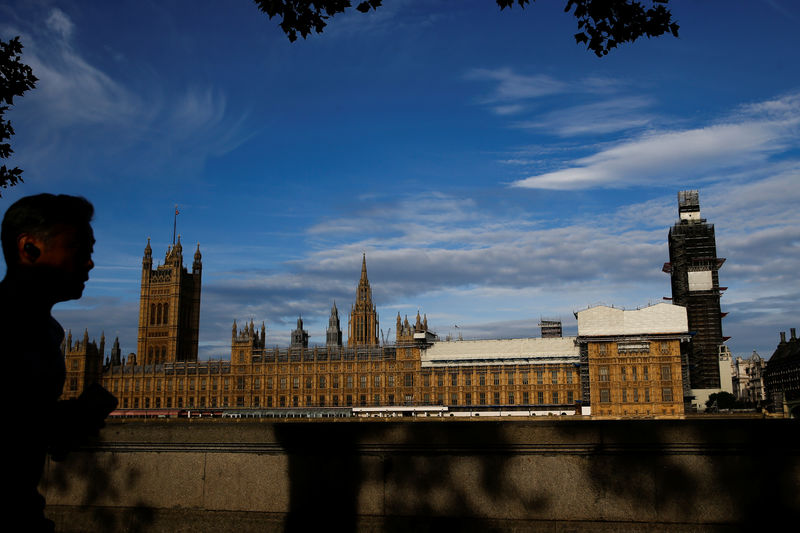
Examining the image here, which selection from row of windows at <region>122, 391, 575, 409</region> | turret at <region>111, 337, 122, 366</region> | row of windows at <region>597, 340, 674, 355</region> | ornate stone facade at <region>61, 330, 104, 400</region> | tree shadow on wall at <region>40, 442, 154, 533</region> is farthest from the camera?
turret at <region>111, 337, 122, 366</region>

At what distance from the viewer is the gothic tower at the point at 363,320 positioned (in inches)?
5586

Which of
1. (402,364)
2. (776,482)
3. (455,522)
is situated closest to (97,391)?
(455,522)

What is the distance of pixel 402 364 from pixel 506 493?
94457mm

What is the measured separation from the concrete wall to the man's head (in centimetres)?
419

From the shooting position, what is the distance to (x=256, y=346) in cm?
11306

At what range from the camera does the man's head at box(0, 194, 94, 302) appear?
2.63 metres

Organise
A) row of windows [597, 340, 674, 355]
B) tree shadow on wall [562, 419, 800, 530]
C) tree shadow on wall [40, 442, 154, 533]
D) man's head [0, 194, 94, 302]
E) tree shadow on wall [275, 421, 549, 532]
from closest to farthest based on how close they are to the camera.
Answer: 1. man's head [0, 194, 94, 302]
2. tree shadow on wall [562, 419, 800, 530]
3. tree shadow on wall [275, 421, 549, 532]
4. tree shadow on wall [40, 442, 154, 533]
5. row of windows [597, 340, 674, 355]

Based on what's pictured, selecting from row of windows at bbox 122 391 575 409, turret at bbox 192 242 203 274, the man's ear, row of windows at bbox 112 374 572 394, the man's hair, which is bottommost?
row of windows at bbox 122 391 575 409

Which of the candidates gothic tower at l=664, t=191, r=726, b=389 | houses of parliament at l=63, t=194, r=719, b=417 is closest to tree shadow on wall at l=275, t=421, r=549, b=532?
houses of parliament at l=63, t=194, r=719, b=417

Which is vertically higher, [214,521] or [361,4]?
[361,4]

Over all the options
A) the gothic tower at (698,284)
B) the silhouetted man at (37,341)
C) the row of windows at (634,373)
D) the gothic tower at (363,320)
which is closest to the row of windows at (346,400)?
the row of windows at (634,373)

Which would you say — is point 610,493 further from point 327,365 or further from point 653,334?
point 327,365

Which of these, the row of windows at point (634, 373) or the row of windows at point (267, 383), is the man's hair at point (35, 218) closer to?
the row of windows at point (634, 373)

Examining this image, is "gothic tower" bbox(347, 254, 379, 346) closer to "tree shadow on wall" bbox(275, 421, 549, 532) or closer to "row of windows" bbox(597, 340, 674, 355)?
"row of windows" bbox(597, 340, 674, 355)
